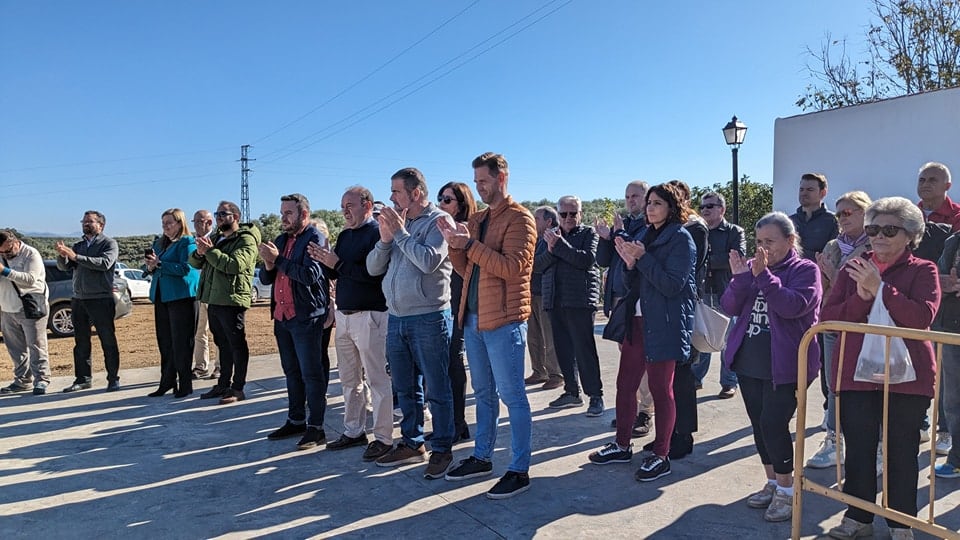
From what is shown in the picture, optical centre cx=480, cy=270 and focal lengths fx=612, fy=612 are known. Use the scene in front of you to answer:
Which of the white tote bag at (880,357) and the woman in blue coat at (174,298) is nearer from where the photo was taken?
the white tote bag at (880,357)

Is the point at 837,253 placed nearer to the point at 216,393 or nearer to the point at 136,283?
the point at 216,393

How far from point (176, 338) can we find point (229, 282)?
1120mm

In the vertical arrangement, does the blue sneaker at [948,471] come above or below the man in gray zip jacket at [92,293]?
below

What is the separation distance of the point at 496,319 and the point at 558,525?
1219 mm

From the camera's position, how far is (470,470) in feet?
13.4

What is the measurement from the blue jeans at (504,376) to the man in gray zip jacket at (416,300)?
0.29 m

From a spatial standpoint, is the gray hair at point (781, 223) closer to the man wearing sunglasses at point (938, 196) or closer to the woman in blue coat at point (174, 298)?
the man wearing sunglasses at point (938, 196)

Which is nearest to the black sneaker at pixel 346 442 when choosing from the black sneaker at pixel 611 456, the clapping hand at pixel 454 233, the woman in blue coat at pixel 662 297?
the black sneaker at pixel 611 456

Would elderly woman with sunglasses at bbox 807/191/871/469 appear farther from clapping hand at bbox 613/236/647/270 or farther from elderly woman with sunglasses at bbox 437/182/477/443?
elderly woman with sunglasses at bbox 437/182/477/443

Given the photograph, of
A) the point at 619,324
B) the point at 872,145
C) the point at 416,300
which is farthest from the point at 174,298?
the point at 872,145

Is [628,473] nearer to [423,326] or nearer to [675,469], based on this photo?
[675,469]

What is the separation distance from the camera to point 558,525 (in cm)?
337

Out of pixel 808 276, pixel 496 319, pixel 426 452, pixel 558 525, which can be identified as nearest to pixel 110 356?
pixel 426 452

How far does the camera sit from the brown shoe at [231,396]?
21.0ft
